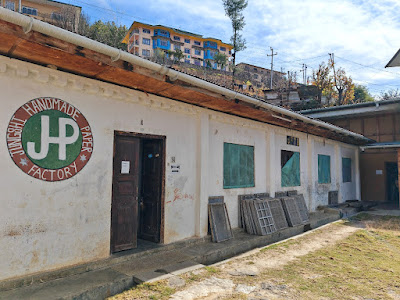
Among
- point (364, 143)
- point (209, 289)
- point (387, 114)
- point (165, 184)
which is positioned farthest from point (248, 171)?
point (387, 114)

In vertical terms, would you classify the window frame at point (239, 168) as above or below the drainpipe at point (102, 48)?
below

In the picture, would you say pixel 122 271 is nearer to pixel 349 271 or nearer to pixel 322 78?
pixel 349 271

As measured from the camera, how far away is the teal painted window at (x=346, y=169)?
46.8 feet

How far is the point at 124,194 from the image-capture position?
5430mm

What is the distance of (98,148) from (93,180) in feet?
1.81

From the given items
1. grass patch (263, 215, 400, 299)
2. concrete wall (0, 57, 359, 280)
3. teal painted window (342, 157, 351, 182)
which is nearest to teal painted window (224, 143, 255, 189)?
concrete wall (0, 57, 359, 280)

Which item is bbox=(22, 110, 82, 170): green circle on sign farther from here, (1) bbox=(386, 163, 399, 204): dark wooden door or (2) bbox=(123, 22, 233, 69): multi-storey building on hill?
(2) bbox=(123, 22, 233, 69): multi-storey building on hill

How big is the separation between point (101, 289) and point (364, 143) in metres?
15.0

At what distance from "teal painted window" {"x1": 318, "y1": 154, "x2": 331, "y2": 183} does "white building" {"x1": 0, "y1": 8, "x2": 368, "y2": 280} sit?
A: 504 centimetres

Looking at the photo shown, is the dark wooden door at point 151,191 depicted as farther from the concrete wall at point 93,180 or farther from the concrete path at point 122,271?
the concrete path at point 122,271

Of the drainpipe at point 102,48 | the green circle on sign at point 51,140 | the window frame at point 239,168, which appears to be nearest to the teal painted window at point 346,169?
the window frame at point 239,168

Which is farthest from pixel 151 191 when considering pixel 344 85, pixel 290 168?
pixel 344 85

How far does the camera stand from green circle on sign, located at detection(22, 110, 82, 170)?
405 centimetres

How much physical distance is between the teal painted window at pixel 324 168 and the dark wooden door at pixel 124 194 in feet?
29.6
